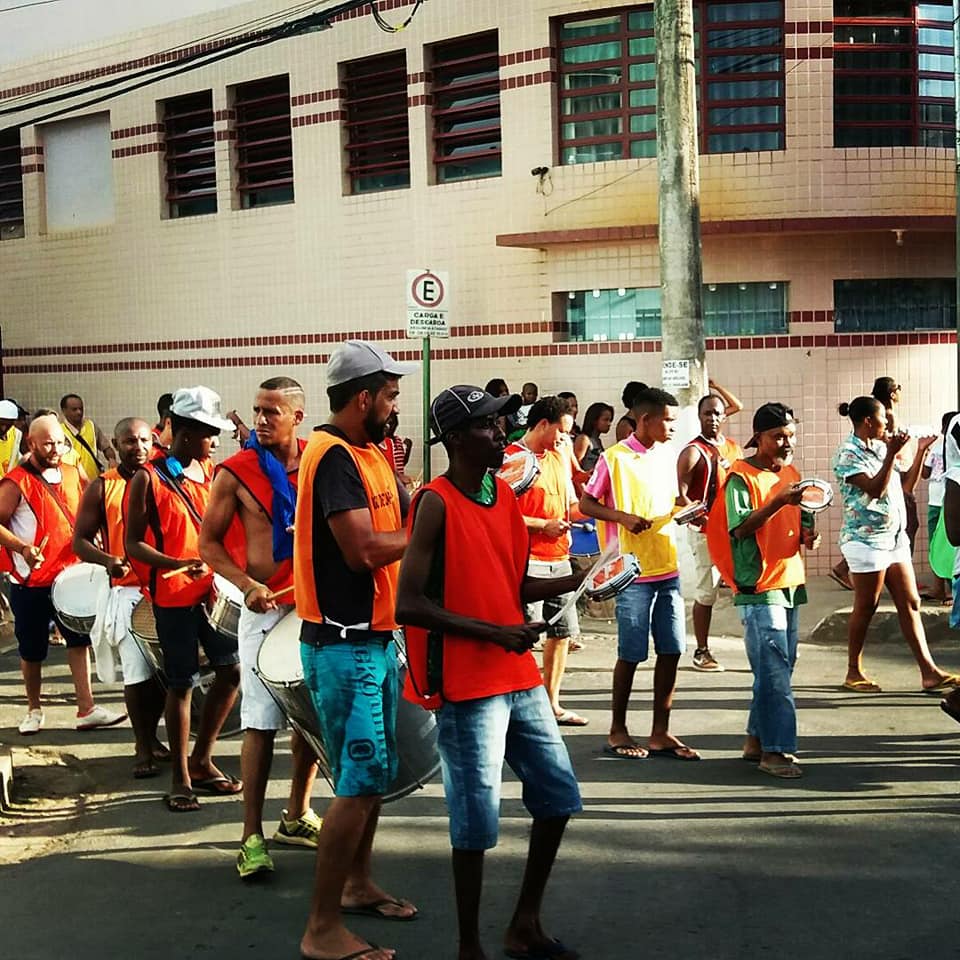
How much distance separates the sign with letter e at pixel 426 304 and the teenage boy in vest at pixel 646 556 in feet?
15.8

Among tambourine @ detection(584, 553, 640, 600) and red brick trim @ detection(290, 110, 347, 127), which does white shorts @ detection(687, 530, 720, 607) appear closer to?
tambourine @ detection(584, 553, 640, 600)

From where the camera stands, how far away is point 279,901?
591 cm

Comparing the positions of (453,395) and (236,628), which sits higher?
(453,395)

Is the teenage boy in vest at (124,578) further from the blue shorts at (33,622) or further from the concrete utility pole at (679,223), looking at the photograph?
the concrete utility pole at (679,223)

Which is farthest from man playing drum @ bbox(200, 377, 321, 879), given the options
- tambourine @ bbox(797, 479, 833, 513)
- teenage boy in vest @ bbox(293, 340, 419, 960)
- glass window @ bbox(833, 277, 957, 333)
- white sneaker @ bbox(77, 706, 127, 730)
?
glass window @ bbox(833, 277, 957, 333)

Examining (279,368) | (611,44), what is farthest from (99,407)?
(611,44)

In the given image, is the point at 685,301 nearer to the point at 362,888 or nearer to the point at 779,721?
the point at 779,721

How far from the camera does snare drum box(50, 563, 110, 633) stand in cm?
870

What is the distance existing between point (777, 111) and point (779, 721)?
8.97 m

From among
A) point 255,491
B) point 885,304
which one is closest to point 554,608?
point 255,491

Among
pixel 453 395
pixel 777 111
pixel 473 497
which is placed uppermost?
pixel 777 111

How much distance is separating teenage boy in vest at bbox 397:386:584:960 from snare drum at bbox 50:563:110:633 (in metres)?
4.17

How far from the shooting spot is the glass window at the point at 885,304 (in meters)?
15.0

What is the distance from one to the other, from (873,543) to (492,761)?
545 centimetres
